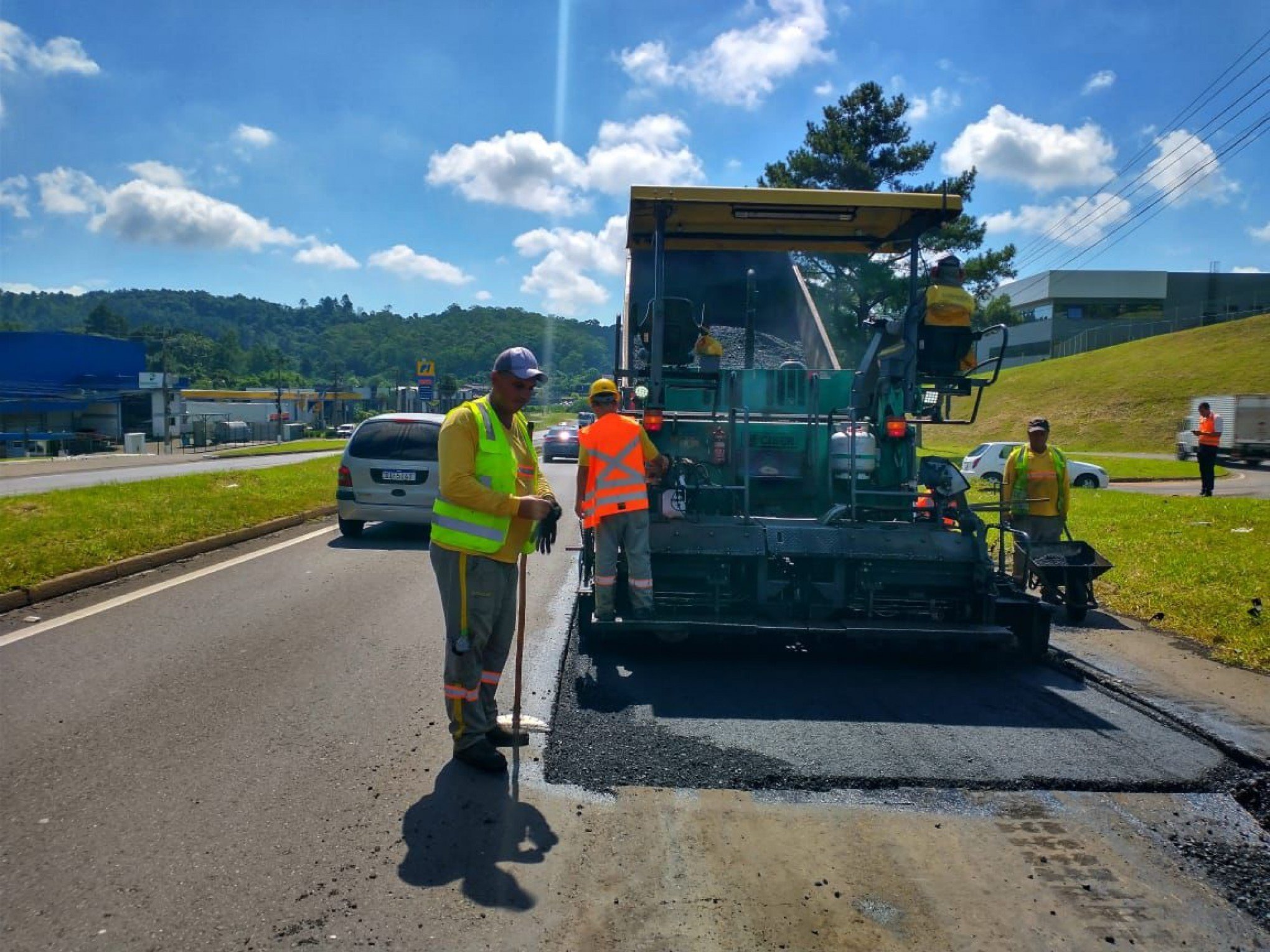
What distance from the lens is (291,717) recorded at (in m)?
5.27

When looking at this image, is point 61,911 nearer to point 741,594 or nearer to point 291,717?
point 291,717

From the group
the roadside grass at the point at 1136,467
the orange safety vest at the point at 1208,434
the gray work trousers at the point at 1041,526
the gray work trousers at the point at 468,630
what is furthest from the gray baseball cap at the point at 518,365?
the roadside grass at the point at 1136,467

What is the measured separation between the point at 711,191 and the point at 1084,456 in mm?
30902

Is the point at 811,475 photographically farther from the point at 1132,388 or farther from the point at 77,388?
the point at 77,388

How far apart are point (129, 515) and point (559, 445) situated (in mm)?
22099

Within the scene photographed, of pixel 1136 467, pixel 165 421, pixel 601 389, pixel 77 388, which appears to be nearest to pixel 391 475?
pixel 601 389

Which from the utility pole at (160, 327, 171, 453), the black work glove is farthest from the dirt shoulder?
the utility pole at (160, 327, 171, 453)

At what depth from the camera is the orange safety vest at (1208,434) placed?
1756 cm

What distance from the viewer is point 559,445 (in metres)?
34.0

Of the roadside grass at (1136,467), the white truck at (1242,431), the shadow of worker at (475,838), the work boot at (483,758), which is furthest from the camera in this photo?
the white truck at (1242,431)

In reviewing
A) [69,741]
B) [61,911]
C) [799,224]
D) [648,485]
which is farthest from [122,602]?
[799,224]

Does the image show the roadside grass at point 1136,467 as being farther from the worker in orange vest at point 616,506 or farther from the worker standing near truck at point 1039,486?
the worker in orange vest at point 616,506

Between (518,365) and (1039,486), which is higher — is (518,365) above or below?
above

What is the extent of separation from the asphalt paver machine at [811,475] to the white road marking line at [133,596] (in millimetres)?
4110
